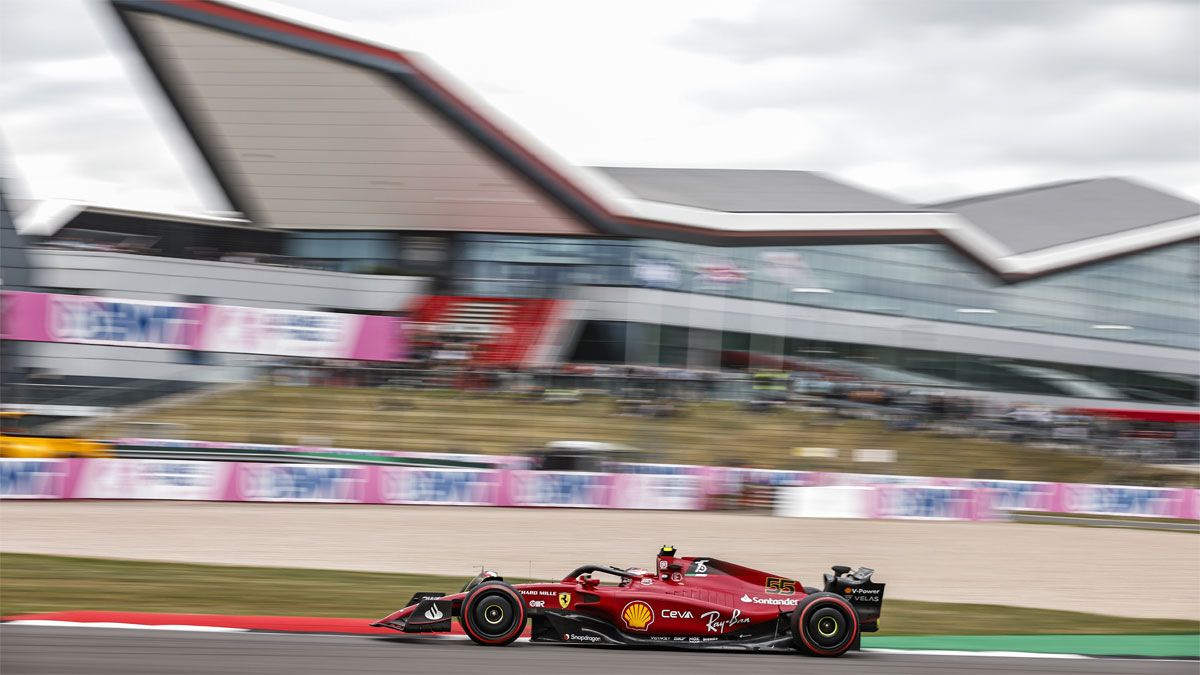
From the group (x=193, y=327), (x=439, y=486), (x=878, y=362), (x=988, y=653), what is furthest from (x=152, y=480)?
(x=878, y=362)

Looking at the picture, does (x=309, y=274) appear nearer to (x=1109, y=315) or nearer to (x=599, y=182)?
(x=599, y=182)

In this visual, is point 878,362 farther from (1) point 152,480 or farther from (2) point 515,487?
(1) point 152,480

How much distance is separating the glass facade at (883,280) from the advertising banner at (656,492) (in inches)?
594

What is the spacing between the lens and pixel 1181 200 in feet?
186

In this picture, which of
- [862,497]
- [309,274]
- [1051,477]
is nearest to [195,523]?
[862,497]

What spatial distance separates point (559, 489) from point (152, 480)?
766cm

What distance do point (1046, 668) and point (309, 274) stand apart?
29.9 meters

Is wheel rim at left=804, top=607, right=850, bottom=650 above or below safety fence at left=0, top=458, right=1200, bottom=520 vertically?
below

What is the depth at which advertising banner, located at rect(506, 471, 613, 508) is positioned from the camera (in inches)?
870

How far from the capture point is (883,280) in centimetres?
4266

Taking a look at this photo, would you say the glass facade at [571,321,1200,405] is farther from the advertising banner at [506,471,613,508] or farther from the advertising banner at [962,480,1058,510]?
the advertising banner at [506,471,613,508]

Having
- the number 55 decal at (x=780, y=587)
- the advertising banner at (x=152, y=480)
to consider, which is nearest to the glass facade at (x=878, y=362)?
the advertising banner at (x=152, y=480)

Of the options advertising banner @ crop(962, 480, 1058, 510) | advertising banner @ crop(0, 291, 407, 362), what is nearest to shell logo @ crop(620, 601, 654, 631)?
advertising banner @ crop(962, 480, 1058, 510)

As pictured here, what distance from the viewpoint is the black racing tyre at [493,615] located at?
346 inches
